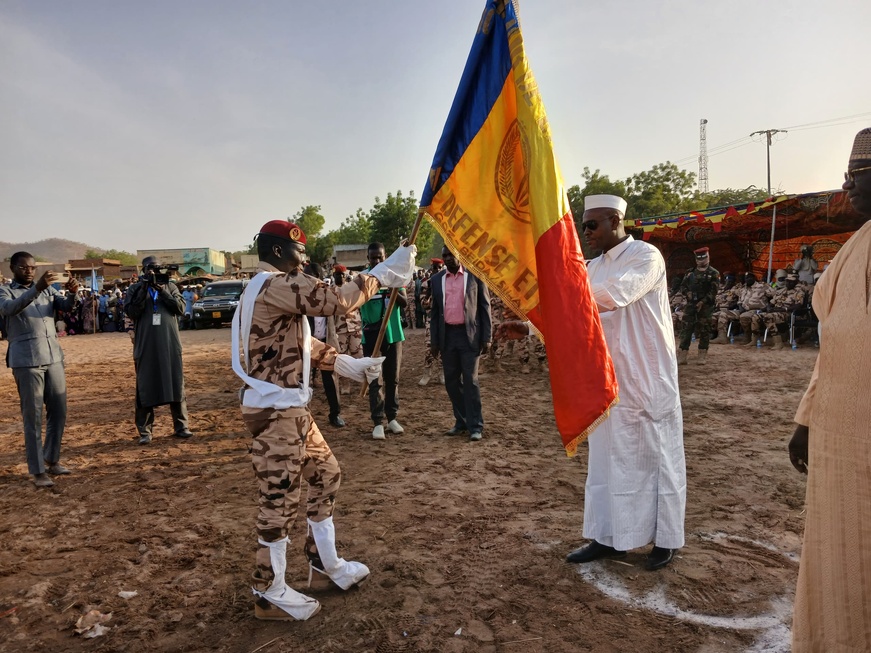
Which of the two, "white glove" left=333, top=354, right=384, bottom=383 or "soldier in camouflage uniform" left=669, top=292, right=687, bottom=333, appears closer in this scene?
"white glove" left=333, top=354, right=384, bottom=383

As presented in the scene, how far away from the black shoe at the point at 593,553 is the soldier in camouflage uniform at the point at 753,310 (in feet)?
39.1

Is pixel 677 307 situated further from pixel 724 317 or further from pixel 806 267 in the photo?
pixel 806 267

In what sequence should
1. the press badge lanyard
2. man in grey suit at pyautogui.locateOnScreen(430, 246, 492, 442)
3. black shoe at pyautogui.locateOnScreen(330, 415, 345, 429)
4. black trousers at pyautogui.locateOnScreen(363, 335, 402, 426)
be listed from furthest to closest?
black shoe at pyautogui.locateOnScreen(330, 415, 345, 429)
black trousers at pyautogui.locateOnScreen(363, 335, 402, 426)
the press badge lanyard
man in grey suit at pyautogui.locateOnScreen(430, 246, 492, 442)

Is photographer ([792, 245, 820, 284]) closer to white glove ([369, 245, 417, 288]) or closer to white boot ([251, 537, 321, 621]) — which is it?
white glove ([369, 245, 417, 288])

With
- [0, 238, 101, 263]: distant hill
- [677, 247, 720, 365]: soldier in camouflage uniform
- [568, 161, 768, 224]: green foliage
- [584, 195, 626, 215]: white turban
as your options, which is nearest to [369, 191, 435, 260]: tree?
[568, 161, 768, 224]: green foliage

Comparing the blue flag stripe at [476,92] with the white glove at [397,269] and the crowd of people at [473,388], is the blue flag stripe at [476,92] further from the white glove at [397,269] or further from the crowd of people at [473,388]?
the crowd of people at [473,388]

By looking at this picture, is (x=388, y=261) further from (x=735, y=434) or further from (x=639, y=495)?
(x=735, y=434)

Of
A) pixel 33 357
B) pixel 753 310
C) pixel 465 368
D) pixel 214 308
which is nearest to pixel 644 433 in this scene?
pixel 465 368

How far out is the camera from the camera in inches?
252

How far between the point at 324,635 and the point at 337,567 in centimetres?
42

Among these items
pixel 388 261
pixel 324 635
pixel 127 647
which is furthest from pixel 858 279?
pixel 127 647

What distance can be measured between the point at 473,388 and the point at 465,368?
0.86 feet

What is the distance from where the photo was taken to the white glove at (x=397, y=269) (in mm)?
3033

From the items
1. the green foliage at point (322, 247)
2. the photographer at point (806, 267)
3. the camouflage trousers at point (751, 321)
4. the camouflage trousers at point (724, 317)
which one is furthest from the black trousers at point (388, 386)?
the green foliage at point (322, 247)
